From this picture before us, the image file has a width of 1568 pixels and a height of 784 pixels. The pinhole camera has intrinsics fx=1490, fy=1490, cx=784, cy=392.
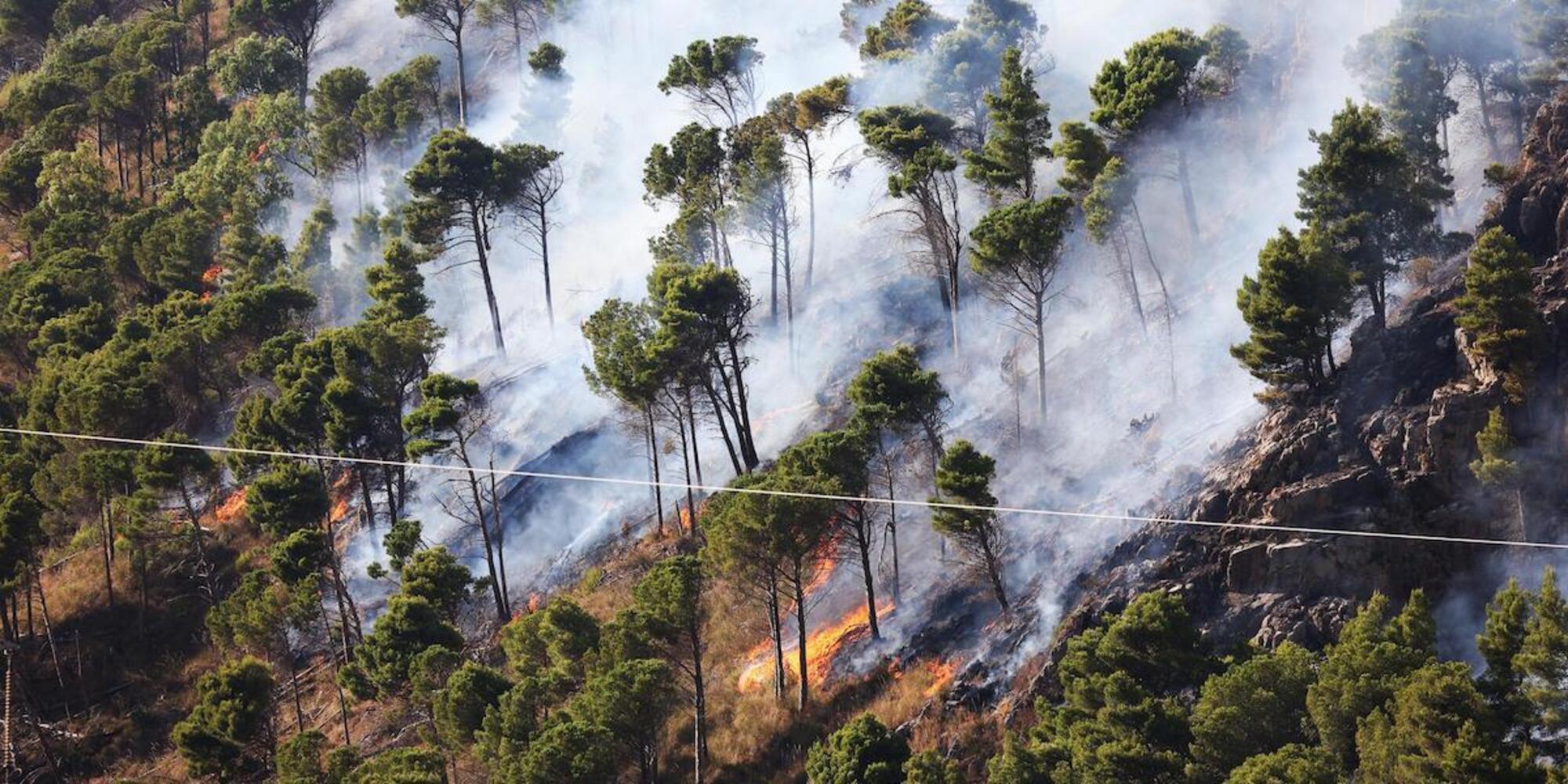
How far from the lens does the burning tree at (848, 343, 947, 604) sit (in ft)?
150

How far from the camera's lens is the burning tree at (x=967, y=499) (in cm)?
4203

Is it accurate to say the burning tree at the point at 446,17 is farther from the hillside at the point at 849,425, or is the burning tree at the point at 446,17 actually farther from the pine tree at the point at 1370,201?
the pine tree at the point at 1370,201

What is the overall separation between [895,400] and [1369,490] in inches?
561

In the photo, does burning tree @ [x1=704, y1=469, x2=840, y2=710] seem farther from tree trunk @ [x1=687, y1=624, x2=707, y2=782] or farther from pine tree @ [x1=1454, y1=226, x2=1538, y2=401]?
pine tree @ [x1=1454, y1=226, x2=1538, y2=401]

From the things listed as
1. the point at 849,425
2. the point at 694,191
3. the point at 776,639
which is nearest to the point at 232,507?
the point at 694,191

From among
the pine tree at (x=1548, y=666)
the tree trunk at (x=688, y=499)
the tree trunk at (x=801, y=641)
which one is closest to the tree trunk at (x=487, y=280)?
the tree trunk at (x=688, y=499)

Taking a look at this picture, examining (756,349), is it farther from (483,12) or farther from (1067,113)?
(483,12)

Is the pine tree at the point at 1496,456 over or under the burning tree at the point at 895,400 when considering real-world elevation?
under

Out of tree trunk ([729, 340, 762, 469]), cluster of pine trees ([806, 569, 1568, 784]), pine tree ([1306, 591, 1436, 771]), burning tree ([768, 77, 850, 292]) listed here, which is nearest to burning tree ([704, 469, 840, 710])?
cluster of pine trees ([806, 569, 1568, 784])

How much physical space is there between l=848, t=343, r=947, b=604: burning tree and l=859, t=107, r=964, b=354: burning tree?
8.40 m

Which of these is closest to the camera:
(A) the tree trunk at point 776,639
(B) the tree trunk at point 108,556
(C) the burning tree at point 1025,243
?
(A) the tree trunk at point 776,639

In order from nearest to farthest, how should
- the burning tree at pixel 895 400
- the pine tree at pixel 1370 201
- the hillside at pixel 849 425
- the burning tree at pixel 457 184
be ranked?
the hillside at pixel 849 425, the pine tree at pixel 1370 201, the burning tree at pixel 895 400, the burning tree at pixel 457 184

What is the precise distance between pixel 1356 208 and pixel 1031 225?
397 inches

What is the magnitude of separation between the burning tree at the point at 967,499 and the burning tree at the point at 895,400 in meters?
2.97
